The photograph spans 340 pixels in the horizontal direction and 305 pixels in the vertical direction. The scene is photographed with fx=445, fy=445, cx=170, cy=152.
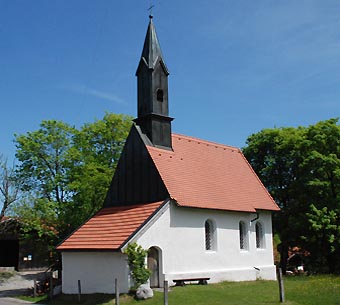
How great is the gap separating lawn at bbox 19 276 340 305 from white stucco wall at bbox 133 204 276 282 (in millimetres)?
1118

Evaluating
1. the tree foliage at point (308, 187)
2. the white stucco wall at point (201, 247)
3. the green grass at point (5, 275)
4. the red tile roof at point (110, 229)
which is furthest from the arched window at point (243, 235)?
the green grass at point (5, 275)

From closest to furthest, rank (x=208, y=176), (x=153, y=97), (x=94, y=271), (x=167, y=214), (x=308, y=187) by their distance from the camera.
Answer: (x=94, y=271) < (x=167, y=214) < (x=153, y=97) < (x=208, y=176) < (x=308, y=187)

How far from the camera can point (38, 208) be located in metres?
27.5

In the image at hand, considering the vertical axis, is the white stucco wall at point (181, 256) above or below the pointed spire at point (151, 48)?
below

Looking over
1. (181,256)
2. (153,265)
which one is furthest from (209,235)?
(153,265)

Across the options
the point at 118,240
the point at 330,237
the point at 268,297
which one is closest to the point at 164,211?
the point at 118,240

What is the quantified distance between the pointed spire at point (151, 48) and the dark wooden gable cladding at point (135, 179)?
3.85 meters

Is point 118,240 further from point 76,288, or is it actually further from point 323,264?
point 323,264

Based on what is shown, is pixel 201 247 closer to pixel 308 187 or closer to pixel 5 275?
pixel 308 187

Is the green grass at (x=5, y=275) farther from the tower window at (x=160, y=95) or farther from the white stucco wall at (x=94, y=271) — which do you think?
the tower window at (x=160, y=95)

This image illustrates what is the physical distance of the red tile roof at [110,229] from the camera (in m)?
19.4

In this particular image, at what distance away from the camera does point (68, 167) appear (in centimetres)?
2931

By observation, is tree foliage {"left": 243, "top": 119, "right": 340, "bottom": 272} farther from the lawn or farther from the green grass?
the green grass

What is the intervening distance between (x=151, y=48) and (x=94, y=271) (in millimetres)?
12593
